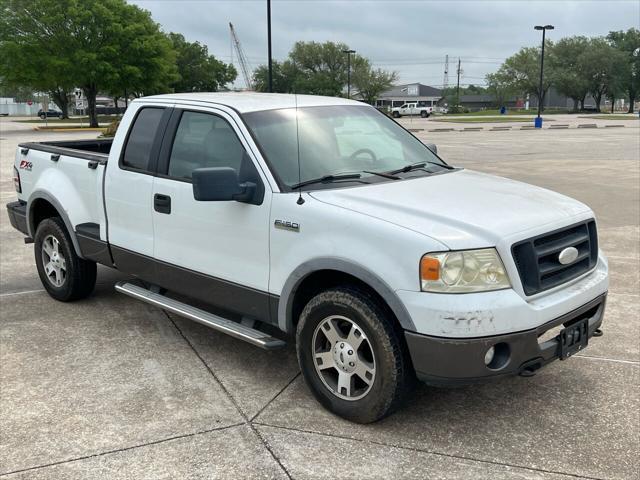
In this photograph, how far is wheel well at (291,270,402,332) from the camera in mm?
3404

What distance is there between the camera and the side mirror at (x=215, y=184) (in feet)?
11.9

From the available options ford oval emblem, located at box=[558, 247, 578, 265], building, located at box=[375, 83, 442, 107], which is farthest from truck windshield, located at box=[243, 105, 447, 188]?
building, located at box=[375, 83, 442, 107]

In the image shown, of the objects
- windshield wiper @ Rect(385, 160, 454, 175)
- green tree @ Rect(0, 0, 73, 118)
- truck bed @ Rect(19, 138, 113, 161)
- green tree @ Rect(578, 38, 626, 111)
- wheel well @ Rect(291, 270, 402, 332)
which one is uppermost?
green tree @ Rect(578, 38, 626, 111)

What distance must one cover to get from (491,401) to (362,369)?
969 millimetres

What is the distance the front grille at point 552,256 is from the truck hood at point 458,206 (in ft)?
0.27

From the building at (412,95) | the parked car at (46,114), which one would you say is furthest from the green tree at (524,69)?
the parked car at (46,114)

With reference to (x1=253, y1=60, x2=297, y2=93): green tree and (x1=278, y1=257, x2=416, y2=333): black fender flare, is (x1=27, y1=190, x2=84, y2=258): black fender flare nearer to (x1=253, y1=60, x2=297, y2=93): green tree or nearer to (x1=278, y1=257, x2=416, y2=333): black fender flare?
(x1=278, y1=257, x2=416, y2=333): black fender flare

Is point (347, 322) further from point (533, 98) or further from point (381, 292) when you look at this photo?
point (533, 98)

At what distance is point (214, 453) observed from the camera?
10.9 ft

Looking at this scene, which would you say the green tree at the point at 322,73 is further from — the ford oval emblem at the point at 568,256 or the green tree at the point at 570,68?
the ford oval emblem at the point at 568,256

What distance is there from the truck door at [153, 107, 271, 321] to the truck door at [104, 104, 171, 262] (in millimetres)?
112

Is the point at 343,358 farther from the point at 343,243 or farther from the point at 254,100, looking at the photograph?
the point at 254,100

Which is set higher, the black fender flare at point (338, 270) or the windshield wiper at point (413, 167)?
the windshield wiper at point (413, 167)

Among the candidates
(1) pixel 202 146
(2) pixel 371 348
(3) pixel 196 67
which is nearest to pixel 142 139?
(1) pixel 202 146
